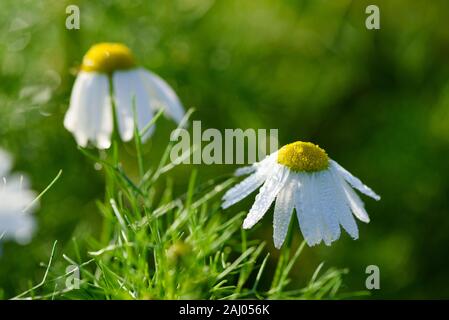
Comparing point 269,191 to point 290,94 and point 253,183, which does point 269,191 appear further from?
point 290,94

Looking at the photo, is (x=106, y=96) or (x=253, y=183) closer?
(x=253, y=183)

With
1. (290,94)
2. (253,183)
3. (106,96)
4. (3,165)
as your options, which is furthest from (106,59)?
(290,94)

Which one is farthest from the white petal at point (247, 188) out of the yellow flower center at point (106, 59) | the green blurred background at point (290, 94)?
the green blurred background at point (290, 94)

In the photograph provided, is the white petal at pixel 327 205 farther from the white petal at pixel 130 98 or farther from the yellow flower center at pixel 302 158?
the white petal at pixel 130 98

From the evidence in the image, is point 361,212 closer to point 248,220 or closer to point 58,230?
point 248,220

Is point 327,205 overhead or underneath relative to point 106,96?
underneath

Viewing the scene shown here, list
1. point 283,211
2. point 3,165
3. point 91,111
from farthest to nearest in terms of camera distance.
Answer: point 91,111
point 3,165
point 283,211
